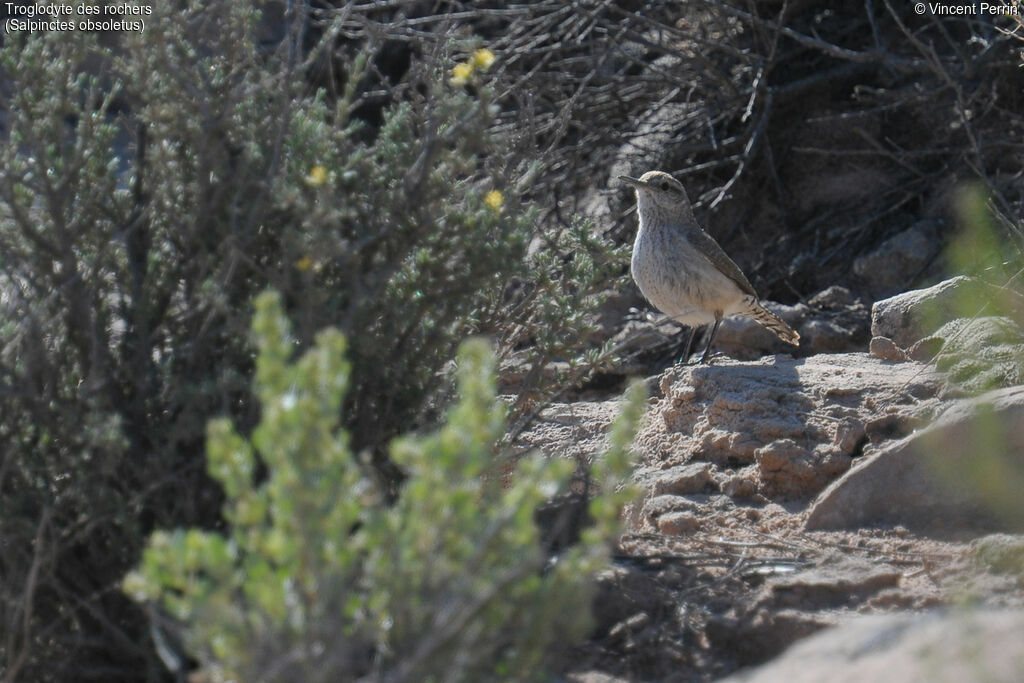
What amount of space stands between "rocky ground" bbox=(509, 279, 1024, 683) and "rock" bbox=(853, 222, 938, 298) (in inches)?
64.9

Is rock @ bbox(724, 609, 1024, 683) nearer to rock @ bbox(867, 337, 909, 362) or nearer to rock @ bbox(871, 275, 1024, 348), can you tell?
rock @ bbox(871, 275, 1024, 348)

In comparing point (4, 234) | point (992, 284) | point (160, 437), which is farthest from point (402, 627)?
point (992, 284)

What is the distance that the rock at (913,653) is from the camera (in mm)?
2100

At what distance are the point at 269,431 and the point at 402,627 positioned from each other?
46 cm

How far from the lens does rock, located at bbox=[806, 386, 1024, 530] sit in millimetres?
3943

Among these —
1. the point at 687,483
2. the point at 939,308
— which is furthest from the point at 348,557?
the point at 939,308

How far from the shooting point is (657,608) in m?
3.68

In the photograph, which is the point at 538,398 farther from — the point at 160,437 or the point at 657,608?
the point at 160,437

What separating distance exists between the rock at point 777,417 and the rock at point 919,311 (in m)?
0.23

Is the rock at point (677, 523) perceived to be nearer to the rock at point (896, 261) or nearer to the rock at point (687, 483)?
the rock at point (687, 483)

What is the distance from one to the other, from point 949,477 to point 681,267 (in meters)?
3.28

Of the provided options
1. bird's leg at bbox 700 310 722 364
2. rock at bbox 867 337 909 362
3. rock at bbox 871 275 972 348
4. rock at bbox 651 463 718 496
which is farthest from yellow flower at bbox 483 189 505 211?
bird's leg at bbox 700 310 722 364

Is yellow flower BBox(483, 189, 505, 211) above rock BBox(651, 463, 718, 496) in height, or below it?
above

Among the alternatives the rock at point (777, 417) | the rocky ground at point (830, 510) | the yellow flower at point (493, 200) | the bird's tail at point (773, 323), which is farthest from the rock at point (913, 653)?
the bird's tail at point (773, 323)
